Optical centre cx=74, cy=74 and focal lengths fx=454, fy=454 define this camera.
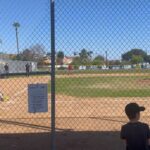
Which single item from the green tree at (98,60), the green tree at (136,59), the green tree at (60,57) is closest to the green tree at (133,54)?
the green tree at (136,59)

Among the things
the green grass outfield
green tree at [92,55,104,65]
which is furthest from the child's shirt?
the green grass outfield

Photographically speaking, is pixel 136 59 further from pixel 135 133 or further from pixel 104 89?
pixel 104 89

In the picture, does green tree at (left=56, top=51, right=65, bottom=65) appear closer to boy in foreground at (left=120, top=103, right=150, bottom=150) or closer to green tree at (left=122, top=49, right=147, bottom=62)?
green tree at (left=122, top=49, right=147, bottom=62)

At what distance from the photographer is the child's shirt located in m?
5.43

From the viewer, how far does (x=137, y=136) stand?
17.9 feet

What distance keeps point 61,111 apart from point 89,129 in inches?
157

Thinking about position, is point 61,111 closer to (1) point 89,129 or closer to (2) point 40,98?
(1) point 89,129

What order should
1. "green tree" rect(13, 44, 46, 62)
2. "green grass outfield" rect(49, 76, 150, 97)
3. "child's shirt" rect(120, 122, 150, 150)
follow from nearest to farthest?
"child's shirt" rect(120, 122, 150, 150), "green tree" rect(13, 44, 46, 62), "green grass outfield" rect(49, 76, 150, 97)

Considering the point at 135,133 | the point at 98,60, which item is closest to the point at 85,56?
the point at 98,60

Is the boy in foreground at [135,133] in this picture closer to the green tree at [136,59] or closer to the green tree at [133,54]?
the green tree at [133,54]

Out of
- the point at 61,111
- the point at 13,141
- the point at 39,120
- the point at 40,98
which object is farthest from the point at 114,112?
the point at 40,98

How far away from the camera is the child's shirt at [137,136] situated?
5.43 meters

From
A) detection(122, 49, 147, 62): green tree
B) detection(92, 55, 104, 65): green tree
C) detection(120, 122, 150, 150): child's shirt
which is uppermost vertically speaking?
detection(122, 49, 147, 62): green tree

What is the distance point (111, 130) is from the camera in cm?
1068
